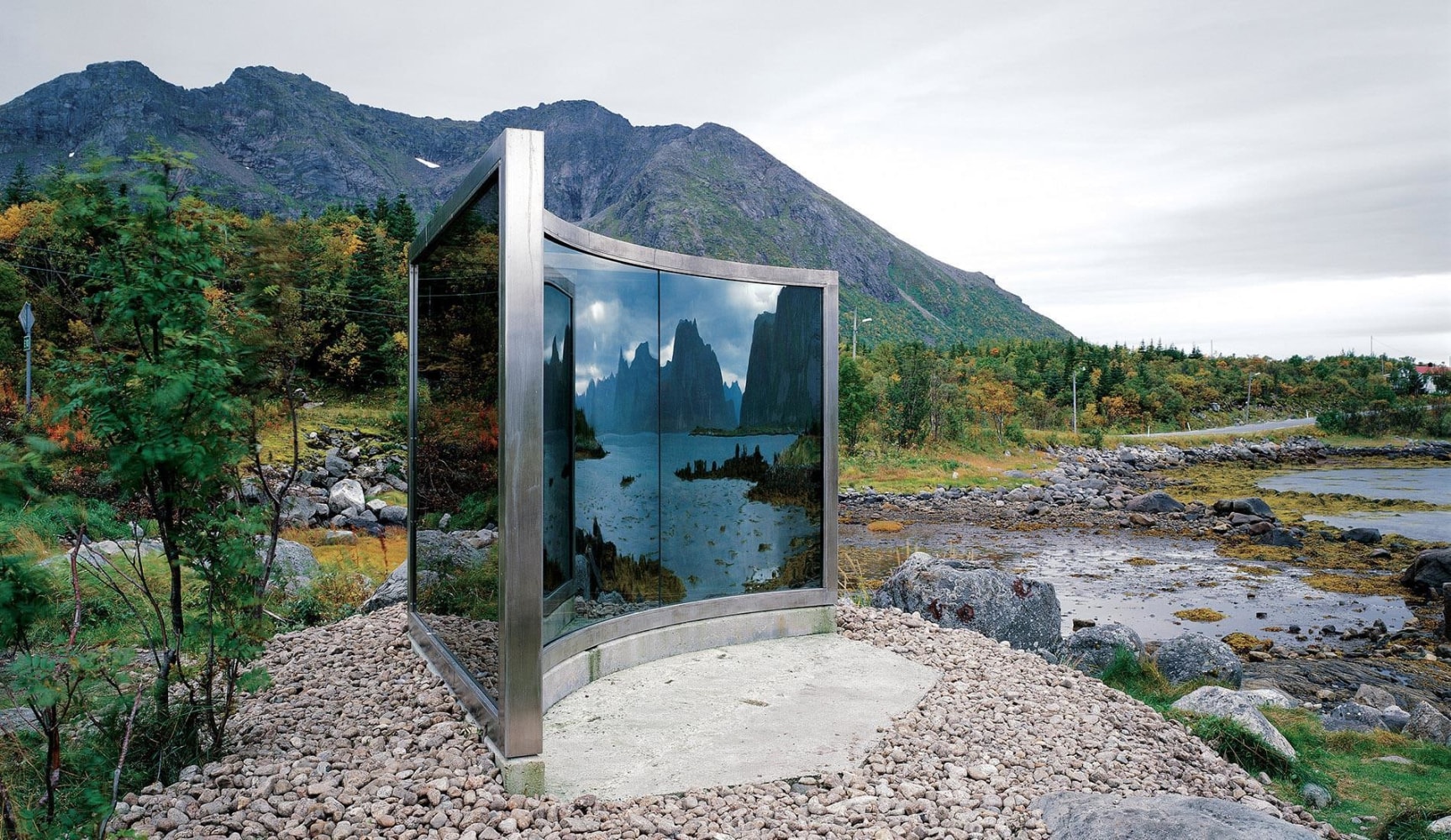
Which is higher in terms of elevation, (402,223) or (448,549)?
(402,223)

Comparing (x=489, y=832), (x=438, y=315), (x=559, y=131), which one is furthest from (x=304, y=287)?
(x=559, y=131)

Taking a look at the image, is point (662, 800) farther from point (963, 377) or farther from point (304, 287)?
point (963, 377)

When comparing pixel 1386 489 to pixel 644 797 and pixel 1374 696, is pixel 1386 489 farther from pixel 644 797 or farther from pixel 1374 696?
pixel 644 797

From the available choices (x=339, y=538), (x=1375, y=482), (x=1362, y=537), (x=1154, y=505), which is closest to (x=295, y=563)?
(x=339, y=538)

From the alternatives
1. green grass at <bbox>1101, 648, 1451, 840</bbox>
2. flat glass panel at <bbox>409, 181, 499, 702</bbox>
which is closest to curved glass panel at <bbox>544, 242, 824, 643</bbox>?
flat glass panel at <bbox>409, 181, 499, 702</bbox>

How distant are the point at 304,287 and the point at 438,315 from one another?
79cm

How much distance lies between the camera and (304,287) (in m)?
4.81

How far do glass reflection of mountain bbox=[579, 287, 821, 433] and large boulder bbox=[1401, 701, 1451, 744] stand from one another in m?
5.98

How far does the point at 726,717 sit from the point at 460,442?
2.07 metres

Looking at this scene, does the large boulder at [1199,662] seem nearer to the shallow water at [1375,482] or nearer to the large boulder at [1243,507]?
the large boulder at [1243,507]

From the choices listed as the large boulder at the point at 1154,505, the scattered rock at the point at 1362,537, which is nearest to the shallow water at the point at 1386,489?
the scattered rock at the point at 1362,537

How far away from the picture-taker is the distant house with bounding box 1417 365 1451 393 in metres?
60.1

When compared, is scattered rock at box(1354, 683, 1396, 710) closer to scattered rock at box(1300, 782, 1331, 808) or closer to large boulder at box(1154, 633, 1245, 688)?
large boulder at box(1154, 633, 1245, 688)

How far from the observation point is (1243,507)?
977 inches
